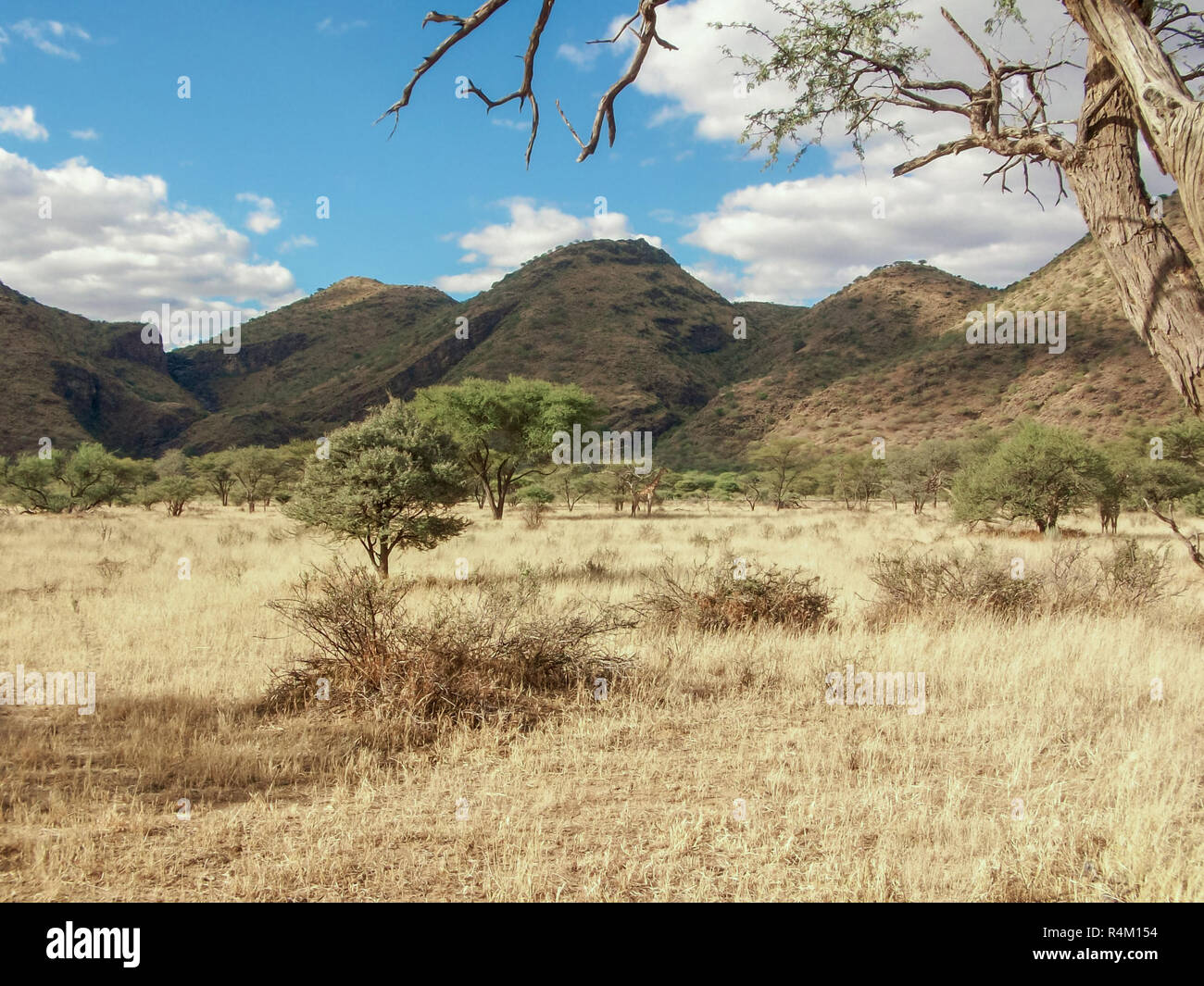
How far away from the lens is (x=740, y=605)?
27.8 ft

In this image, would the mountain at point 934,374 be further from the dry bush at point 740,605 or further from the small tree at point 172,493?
the small tree at point 172,493

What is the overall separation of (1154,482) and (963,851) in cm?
2989

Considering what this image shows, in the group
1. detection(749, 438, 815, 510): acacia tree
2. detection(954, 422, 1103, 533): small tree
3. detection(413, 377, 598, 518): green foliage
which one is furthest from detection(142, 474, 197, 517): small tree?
detection(954, 422, 1103, 533): small tree

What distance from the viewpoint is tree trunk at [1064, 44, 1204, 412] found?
134 inches

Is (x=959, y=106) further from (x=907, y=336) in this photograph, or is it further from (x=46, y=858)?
(x=907, y=336)

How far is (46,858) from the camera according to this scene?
3.27 metres

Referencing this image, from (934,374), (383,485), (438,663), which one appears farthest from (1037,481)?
(934,374)

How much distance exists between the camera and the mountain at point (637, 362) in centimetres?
6388

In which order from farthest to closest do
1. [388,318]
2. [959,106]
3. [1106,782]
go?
1. [388,318]
2. [959,106]
3. [1106,782]

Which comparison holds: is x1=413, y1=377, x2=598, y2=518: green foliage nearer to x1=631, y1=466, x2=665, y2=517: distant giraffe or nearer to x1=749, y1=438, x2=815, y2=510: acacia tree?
x1=631, y1=466, x2=665, y2=517: distant giraffe

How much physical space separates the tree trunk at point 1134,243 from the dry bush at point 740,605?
16.8 feet

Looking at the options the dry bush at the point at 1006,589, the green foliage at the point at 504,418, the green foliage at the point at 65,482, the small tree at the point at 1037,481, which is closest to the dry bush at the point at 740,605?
the dry bush at the point at 1006,589

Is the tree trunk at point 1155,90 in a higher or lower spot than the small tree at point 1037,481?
higher

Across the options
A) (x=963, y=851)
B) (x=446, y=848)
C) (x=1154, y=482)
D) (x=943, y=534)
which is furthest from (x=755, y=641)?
(x=1154, y=482)
